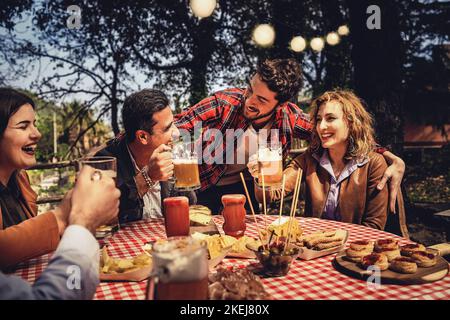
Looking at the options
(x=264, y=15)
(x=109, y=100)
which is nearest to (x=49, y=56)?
(x=109, y=100)

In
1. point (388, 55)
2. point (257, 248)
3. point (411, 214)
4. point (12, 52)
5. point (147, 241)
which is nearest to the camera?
point (257, 248)

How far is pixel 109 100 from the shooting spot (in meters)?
9.18

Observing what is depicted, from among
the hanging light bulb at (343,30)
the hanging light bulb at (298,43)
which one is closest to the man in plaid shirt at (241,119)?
the hanging light bulb at (298,43)

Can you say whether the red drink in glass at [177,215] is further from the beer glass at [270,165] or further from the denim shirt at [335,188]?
the denim shirt at [335,188]

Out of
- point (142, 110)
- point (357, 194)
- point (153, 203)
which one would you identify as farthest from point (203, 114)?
point (357, 194)

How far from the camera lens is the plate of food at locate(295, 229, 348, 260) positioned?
6.50 ft

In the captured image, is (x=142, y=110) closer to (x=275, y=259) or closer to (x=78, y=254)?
(x=275, y=259)

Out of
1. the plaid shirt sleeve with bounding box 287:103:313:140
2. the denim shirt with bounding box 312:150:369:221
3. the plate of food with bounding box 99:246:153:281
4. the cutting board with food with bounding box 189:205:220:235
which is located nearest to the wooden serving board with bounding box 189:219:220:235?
the cutting board with food with bounding box 189:205:220:235

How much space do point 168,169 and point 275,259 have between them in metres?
1.07

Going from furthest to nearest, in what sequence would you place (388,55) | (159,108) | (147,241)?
(388,55), (159,108), (147,241)

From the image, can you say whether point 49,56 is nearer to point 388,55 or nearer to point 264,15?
point 264,15

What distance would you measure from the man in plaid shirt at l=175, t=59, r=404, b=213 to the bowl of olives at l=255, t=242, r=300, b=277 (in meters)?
1.83

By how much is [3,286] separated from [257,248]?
107cm

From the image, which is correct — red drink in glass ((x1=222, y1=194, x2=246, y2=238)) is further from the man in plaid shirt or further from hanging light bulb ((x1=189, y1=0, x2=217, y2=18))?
hanging light bulb ((x1=189, y1=0, x2=217, y2=18))
